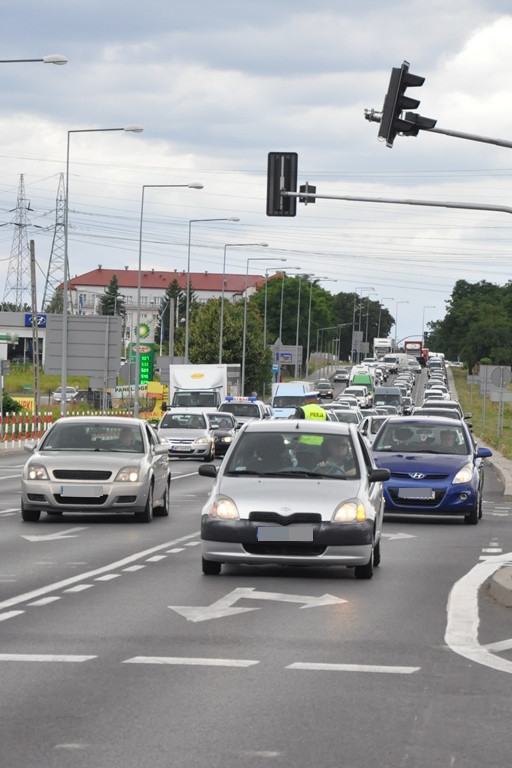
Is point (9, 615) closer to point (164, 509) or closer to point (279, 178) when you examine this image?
point (164, 509)

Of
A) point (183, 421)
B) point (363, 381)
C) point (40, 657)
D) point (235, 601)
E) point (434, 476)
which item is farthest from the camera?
point (363, 381)

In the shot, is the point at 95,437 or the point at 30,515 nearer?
the point at 30,515

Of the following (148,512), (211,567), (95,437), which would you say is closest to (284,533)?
(211,567)

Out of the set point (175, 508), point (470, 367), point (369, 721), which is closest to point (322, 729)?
point (369, 721)

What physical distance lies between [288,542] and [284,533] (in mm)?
112

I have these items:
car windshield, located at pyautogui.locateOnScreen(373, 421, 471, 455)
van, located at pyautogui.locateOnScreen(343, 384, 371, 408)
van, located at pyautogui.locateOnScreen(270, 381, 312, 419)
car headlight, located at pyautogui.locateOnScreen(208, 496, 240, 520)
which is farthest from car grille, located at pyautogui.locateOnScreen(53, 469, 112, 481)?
van, located at pyautogui.locateOnScreen(343, 384, 371, 408)

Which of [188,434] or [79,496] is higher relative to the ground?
[79,496]

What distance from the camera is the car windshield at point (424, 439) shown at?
2473cm

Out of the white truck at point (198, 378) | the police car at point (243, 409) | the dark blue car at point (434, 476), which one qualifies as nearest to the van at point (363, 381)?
the white truck at point (198, 378)

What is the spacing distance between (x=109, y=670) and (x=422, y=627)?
305 cm

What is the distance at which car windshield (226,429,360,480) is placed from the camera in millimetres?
15633

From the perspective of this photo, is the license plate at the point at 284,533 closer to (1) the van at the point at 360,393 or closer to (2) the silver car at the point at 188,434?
(2) the silver car at the point at 188,434

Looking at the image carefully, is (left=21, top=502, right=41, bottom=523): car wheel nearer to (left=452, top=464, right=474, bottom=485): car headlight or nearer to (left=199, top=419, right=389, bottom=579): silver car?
(left=452, top=464, right=474, bottom=485): car headlight

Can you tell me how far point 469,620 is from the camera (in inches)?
475
